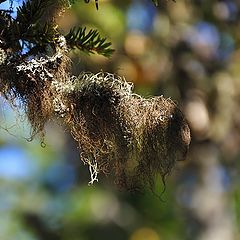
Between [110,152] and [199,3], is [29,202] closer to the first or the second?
[199,3]

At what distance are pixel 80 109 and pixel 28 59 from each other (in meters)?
0.14

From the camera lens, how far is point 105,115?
1802 mm

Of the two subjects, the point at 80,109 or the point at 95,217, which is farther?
the point at 95,217

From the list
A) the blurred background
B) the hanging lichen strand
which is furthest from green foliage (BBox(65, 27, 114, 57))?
the blurred background

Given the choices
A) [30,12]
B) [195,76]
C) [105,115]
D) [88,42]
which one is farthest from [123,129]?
[195,76]

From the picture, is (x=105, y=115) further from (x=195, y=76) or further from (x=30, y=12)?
(x=195, y=76)

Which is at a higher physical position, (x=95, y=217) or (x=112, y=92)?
(x=95, y=217)

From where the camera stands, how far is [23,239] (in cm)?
928

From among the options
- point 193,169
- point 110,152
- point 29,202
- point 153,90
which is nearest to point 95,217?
point 29,202

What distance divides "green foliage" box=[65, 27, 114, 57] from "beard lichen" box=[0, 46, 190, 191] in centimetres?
5

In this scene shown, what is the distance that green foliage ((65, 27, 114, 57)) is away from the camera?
183 centimetres

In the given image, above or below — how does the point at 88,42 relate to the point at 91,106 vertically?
above

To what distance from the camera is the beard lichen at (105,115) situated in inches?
70.4

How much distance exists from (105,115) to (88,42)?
16 cm
